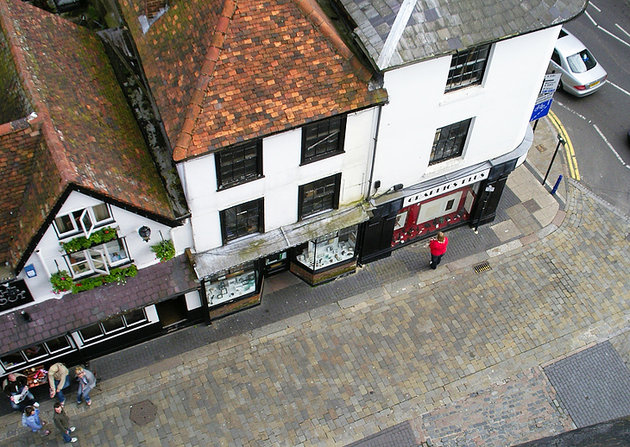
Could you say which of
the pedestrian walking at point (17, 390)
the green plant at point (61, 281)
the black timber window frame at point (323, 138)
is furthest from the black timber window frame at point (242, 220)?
the pedestrian walking at point (17, 390)

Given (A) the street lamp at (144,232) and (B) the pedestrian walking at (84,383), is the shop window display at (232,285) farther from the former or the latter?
(B) the pedestrian walking at (84,383)

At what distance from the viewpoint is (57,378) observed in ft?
82.9

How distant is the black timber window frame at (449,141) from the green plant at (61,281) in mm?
14058

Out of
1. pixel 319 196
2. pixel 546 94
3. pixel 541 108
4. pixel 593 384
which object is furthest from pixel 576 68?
pixel 319 196

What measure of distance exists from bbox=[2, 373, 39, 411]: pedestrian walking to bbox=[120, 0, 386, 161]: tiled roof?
427 inches

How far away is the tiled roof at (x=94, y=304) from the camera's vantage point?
23.7 metres

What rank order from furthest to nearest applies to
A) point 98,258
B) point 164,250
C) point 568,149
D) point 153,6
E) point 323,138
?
point 568,149 → point 164,250 → point 98,258 → point 323,138 → point 153,6

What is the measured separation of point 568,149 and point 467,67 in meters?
12.9

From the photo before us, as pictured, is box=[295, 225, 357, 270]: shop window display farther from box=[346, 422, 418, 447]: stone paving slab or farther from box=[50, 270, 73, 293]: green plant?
box=[50, 270, 73, 293]: green plant

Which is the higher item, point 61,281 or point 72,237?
point 72,237

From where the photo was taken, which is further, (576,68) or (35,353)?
(576,68)

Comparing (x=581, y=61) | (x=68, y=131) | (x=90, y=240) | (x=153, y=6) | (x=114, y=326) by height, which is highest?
(x=153, y=6)

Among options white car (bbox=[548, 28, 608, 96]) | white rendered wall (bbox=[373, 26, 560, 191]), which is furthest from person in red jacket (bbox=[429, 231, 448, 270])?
white car (bbox=[548, 28, 608, 96])

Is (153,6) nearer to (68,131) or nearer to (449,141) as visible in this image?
(68,131)
